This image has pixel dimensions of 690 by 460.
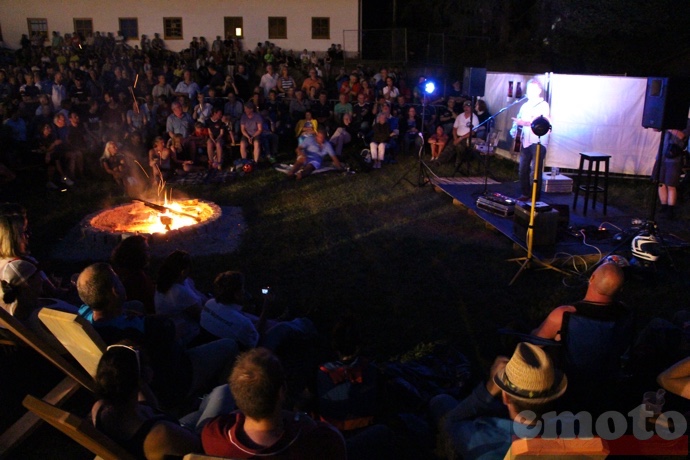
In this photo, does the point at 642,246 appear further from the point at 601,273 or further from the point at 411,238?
the point at 601,273

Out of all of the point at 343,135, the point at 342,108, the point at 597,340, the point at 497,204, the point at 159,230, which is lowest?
the point at 159,230

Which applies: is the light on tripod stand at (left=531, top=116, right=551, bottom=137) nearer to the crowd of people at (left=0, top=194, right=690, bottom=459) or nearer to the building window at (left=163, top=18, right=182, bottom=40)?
the crowd of people at (left=0, top=194, right=690, bottom=459)

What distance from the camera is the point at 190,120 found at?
12531 millimetres

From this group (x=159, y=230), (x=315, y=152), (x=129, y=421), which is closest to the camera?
(x=129, y=421)

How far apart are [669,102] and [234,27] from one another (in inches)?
817

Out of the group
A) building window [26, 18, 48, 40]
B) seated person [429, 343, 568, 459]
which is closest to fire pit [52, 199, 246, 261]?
seated person [429, 343, 568, 459]

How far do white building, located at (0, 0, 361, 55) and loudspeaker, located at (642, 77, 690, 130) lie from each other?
1852cm

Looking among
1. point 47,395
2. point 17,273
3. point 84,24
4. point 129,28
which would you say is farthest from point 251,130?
point 84,24

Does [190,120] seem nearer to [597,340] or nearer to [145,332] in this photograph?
[145,332]

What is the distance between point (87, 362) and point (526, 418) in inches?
95.4

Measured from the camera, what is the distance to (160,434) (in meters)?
2.51

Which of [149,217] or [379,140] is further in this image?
[379,140]

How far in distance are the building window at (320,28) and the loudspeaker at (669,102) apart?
62.6ft

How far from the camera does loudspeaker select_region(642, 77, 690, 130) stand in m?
6.56
